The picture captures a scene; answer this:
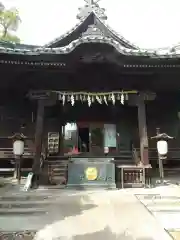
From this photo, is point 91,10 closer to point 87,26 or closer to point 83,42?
point 87,26

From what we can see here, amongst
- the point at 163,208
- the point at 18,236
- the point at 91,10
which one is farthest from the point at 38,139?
the point at 91,10

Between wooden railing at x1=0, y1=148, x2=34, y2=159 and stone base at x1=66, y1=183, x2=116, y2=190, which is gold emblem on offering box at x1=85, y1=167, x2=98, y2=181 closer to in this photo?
stone base at x1=66, y1=183, x2=116, y2=190

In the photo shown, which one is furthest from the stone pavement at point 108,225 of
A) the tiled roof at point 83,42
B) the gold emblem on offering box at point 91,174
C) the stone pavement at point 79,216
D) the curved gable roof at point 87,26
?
the curved gable roof at point 87,26

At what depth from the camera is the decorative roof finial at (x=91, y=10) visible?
14781mm

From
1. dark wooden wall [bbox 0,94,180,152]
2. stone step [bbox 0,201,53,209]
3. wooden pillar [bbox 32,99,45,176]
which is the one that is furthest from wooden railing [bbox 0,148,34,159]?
stone step [bbox 0,201,53,209]

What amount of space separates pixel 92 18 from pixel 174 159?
8.22 m

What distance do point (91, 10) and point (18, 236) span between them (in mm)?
12351

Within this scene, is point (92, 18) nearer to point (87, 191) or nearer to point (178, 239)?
point (87, 191)

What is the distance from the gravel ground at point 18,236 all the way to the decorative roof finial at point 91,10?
11.8 m

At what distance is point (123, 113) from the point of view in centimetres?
1438

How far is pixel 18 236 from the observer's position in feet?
17.8

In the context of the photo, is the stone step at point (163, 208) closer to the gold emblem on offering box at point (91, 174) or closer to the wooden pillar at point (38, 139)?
the gold emblem on offering box at point (91, 174)

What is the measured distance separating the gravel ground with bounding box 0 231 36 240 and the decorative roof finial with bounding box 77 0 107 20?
11802mm

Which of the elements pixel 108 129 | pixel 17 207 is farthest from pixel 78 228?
pixel 108 129
